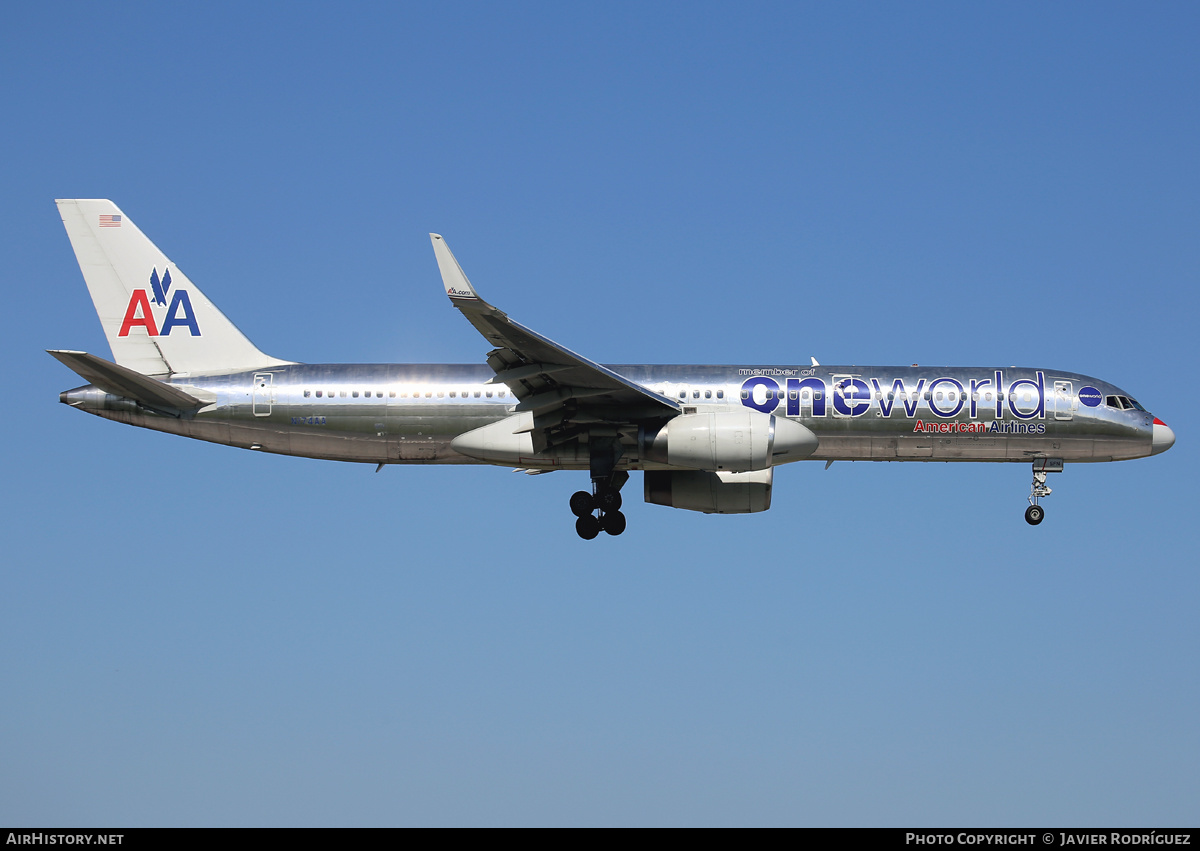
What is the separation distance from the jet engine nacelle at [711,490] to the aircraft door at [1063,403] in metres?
7.45

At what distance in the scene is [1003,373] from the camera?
3316cm

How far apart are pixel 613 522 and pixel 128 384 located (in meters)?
12.5

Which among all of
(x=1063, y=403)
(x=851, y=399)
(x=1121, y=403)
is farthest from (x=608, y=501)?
(x=1121, y=403)

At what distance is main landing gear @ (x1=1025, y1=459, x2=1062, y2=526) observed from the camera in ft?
109

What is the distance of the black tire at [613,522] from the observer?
32.3 meters

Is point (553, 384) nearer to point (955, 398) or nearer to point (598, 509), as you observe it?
point (598, 509)

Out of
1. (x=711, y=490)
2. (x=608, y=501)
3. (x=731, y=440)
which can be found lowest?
(x=608, y=501)

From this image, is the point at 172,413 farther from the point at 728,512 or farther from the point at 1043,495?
the point at 1043,495

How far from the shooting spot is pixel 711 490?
3391 centimetres

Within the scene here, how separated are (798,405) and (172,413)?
52.1 ft

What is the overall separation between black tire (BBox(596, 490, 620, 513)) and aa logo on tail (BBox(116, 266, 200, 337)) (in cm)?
1192

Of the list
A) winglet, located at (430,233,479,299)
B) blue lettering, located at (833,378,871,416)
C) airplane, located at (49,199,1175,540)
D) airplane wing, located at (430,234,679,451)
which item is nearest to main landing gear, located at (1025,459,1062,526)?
airplane, located at (49,199,1175,540)

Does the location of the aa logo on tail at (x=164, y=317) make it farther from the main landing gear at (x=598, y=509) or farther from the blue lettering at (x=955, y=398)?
the blue lettering at (x=955, y=398)

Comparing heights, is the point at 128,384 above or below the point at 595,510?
above
